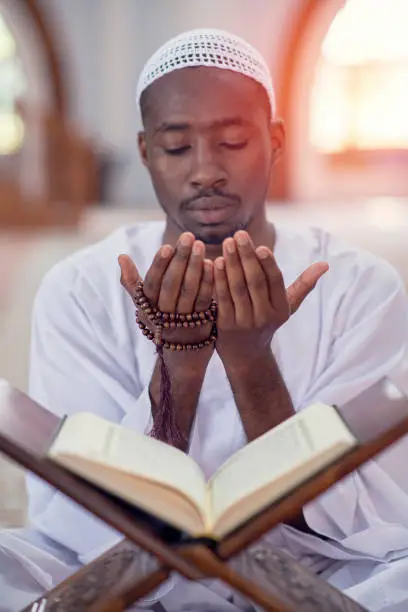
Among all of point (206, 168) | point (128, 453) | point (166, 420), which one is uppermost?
point (206, 168)

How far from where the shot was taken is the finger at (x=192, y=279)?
0.99 meters

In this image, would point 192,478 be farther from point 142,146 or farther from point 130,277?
point 142,146

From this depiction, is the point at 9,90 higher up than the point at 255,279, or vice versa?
the point at 9,90

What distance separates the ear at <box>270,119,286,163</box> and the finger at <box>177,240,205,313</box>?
1.15ft

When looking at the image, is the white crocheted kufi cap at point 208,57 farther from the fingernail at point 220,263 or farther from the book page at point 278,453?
the book page at point 278,453

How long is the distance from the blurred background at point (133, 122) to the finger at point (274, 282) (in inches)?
13.3

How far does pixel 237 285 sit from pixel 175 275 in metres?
0.08

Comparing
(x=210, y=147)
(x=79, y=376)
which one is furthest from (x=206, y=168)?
(x=79, y=376)

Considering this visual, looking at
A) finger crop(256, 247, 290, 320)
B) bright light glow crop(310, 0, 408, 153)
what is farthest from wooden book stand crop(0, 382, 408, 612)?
bright light glow crop(310, 0, 408, 153)

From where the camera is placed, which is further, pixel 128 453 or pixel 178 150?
pixel 178 150

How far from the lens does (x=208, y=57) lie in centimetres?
120

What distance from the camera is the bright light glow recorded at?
58.1 inches

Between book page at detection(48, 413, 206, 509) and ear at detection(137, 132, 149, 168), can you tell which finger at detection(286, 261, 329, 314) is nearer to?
book page at detection(48, 413, 206, 509)

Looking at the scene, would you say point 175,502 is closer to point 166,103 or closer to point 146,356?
point 146,356
